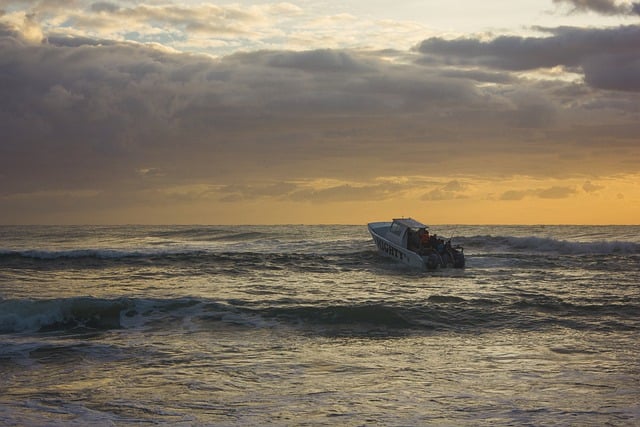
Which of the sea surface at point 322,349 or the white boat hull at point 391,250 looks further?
the white boat hull at point 391,250

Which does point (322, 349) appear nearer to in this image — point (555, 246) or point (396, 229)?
point (396, 229)

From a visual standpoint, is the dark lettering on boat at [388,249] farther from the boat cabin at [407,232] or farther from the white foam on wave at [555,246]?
the white foam on wave at [555,246]

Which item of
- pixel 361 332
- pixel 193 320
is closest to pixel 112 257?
pixel 193 320

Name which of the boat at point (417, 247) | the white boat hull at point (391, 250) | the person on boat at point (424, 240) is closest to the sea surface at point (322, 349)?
the boat at point (417, 247)

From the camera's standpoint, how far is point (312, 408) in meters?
10.1

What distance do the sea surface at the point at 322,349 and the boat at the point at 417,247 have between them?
1.72m

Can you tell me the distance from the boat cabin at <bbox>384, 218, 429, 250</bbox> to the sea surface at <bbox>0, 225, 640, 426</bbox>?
4.42 metres

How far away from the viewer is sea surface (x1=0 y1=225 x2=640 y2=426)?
32.9ft

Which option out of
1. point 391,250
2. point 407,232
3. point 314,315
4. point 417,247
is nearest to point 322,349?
point 314,315

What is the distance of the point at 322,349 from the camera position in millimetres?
15250

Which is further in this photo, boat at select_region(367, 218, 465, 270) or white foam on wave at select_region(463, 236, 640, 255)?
white foam on wave at select_region(463, 236, 640, 255)

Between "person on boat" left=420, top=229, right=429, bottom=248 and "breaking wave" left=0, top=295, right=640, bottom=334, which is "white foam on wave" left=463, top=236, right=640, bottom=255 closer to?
"person on boat" left=420, top=229, right=429, bottom=248

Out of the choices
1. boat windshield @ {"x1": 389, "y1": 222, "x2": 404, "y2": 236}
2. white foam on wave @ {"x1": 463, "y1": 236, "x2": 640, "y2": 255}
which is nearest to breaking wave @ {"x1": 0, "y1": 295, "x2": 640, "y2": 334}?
boat windshield @ {"x1": 389, "y1": 222, "x2": 404, "y2": 236}

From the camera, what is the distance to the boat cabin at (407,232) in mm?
37056
